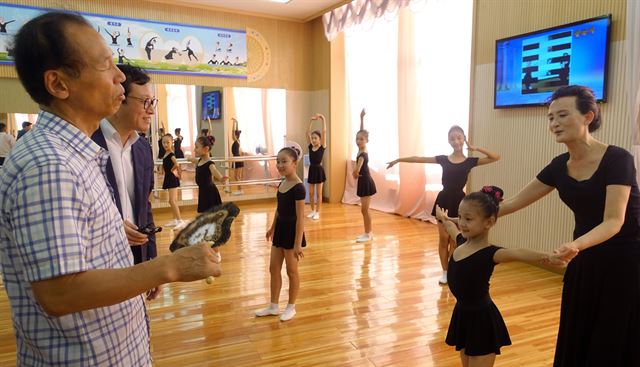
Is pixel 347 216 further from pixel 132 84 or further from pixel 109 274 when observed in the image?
pixel 109 274

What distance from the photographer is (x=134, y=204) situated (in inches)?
73.9

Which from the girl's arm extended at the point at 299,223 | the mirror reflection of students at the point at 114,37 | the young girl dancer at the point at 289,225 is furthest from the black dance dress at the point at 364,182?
the mirror reflection of students at the point at 114,37

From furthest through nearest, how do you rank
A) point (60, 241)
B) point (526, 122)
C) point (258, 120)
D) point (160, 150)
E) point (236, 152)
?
point (258, 120), point (236, 152), point (160, 150), point (526, 122), point (60, 241)

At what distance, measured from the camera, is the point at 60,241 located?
76cm

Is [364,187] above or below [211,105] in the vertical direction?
below

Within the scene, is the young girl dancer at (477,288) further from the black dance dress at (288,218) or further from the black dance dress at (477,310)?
the black dance dress at (288,218)

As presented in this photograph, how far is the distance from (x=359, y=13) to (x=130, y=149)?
18.1ft

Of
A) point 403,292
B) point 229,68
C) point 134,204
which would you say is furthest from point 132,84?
point 229,68

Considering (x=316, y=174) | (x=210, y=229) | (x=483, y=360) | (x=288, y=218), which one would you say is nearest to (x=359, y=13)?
(x=316, y=174)

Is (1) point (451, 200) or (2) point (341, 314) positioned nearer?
(2) point (341, 314)

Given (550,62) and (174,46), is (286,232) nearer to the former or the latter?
(550,62)

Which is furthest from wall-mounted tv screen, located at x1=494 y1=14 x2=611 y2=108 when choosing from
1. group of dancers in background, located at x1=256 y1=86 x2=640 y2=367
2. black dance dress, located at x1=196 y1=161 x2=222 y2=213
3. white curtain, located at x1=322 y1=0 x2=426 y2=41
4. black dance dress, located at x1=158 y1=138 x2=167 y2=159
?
black dance dress, located at x1=158 y1=138 x2=167 y2=159

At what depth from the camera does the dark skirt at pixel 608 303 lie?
1.74 meters

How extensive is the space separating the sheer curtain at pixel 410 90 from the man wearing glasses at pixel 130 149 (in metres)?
4.43
